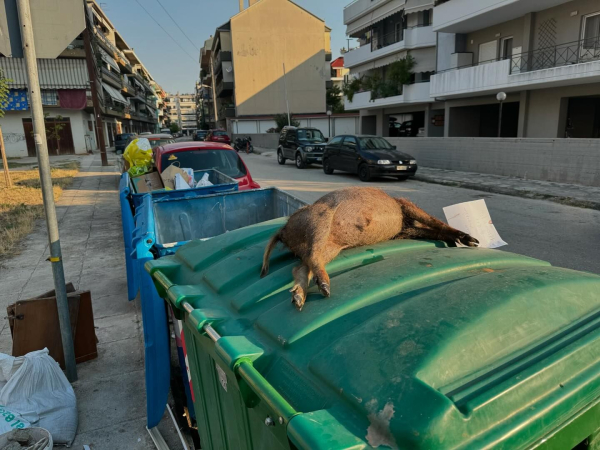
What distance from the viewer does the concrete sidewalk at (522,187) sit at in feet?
34.3

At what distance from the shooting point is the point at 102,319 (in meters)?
4.75

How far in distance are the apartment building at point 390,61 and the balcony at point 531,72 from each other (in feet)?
12.9

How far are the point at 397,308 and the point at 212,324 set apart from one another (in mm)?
748

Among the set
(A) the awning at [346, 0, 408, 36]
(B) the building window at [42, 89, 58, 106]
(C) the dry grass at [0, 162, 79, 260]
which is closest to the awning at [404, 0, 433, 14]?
(A) the awning at [346, 0, 408, 36]

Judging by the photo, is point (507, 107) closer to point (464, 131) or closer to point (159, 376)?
point (464, 131)

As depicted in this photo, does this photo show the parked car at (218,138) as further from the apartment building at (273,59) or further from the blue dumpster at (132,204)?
the blue dumpster at (132,204)

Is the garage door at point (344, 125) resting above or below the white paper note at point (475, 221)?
above

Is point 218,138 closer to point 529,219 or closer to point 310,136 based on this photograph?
point 310,136

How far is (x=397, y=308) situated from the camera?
1452 mm

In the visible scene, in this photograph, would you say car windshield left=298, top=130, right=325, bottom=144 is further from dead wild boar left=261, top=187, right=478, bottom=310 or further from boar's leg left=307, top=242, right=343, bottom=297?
boar's leg left=307, top=242, right=343, bottom=297

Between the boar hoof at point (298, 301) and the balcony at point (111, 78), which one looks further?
the balcony at point (111, 78)

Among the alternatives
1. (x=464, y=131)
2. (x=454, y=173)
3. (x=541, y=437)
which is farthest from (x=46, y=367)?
(x=464, y=131)

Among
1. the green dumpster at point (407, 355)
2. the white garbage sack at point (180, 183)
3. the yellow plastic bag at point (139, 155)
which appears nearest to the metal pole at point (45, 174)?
the green dumpster at point (407, 355)

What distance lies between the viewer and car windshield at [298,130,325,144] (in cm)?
2202
